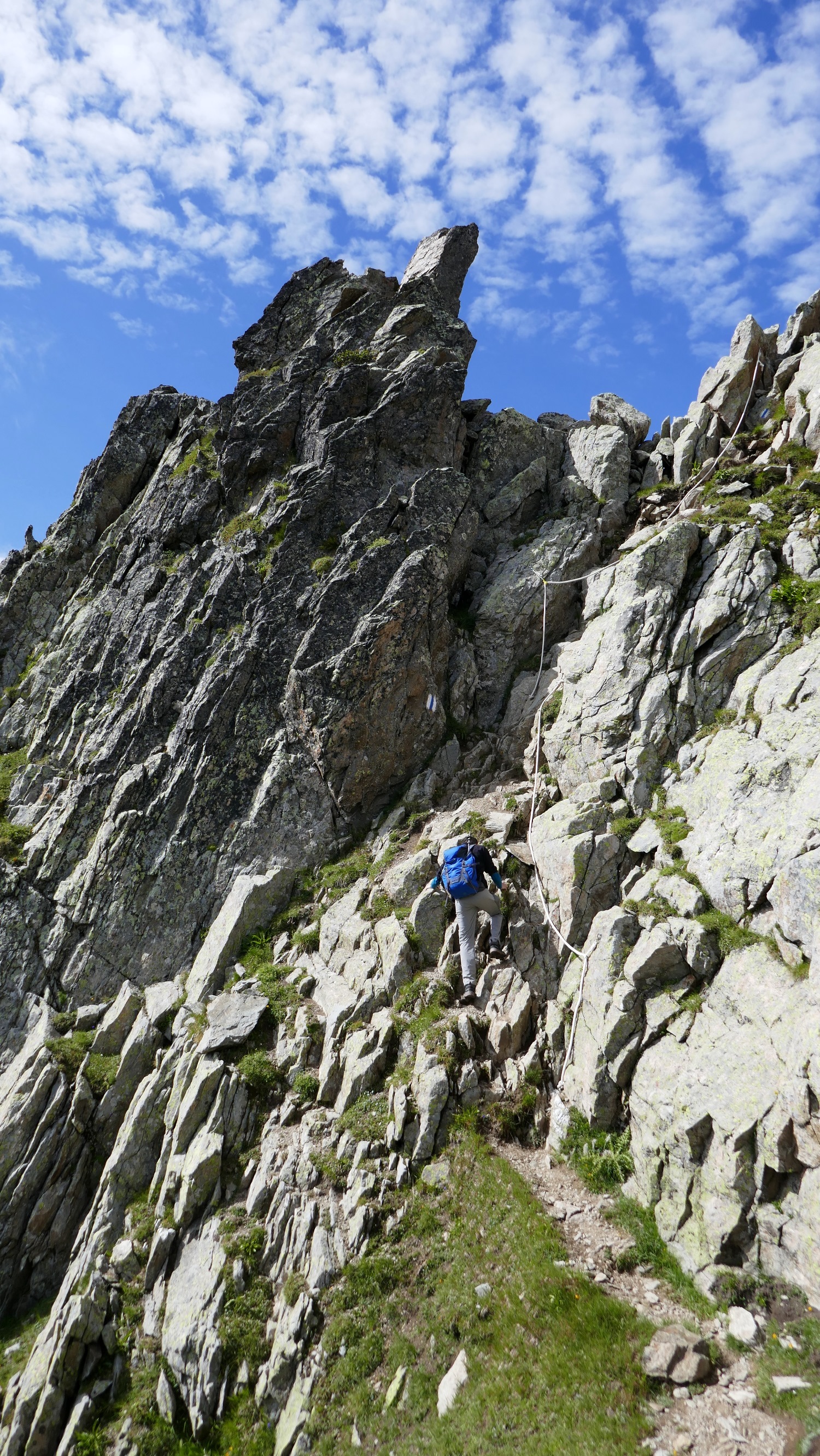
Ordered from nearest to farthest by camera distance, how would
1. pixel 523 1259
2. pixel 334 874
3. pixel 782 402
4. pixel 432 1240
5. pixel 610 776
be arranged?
1. pixel 523 1259
2. pixel 432 1240
3. pixel 610 776
4. pixel 334 874
5. pixel 782 402

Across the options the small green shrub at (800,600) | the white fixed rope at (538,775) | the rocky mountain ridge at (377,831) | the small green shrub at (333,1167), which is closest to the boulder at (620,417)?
the rocky mountain ridge at (377,831)

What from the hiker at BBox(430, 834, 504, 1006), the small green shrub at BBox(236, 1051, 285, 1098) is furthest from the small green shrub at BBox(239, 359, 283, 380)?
the small green shrub at BBox(236, 1051, 285, 1098)

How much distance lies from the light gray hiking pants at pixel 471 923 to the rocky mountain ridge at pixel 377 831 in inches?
18.4

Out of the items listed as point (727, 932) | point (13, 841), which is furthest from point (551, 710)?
point (13, 841)

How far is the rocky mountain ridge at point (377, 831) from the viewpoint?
11.2 meters

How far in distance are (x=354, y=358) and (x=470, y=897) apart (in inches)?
1008

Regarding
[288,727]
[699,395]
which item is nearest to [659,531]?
[699,395]

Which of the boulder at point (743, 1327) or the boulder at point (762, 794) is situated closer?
the boulder at point (743, 1327)

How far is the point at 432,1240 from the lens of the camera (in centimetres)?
1095

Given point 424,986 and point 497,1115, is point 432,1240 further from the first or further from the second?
point 424,986

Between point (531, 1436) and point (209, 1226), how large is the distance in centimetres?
674

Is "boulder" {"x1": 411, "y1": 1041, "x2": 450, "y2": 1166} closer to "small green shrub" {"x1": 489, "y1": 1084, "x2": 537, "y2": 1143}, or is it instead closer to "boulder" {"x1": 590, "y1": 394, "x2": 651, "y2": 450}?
"small green shrub" {"x1": 489, "y1": 1084, "x2": 537, "y2": 1143}

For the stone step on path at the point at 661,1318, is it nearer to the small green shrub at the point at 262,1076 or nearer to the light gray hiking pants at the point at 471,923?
Answer: the light gray hiking pants at the point at 471,923

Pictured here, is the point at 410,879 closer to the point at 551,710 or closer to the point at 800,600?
the point at 551,710
